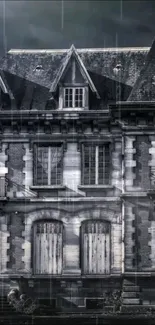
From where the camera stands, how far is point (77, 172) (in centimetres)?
2683

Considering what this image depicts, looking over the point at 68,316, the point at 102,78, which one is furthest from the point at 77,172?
the point at 68,316

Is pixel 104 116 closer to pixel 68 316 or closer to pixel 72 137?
pixel 72 137

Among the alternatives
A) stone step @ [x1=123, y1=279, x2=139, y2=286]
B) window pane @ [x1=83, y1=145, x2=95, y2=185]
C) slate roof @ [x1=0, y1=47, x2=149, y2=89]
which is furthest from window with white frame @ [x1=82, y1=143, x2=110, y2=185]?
stone step @ [x1=123, y1=279, x2=139, y2=286]

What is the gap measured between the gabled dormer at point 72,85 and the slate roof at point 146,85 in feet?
5.74

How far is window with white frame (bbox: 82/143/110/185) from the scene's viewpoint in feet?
88.2

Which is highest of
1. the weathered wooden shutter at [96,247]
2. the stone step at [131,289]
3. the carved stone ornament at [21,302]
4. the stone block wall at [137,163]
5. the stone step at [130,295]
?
the stone block wall at [137,163]

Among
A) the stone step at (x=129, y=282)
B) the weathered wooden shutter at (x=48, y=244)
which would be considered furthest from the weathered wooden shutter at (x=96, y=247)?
the stone step at (x=129, y=282)

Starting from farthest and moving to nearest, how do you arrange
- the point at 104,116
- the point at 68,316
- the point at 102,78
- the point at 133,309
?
the point at 102,78 < the point at 104,116 < the point at 133,309 < the point at 68,316

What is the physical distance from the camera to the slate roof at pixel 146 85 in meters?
26.4

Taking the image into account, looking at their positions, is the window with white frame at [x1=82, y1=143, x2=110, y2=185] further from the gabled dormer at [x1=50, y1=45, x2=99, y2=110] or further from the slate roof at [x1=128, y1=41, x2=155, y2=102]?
the slate roof at [x1=128, y1=41, x2=155, y2=102]

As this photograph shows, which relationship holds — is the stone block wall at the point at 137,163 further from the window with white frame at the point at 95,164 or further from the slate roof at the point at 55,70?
the slate roof at the point at 55,70

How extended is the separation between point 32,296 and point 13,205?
3.62m

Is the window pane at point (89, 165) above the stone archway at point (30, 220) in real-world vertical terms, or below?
above

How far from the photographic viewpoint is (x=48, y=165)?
27.1 m
